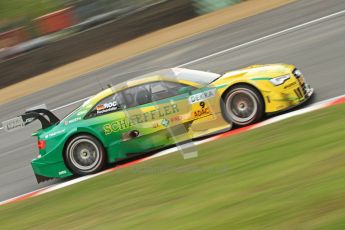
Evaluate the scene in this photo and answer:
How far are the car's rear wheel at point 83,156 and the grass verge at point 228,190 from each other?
A: 0.71 m

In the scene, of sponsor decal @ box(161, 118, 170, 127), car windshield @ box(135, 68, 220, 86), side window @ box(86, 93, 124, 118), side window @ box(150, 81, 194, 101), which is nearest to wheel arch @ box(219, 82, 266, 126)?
car windshield @ box(135, 68, 220, 86)

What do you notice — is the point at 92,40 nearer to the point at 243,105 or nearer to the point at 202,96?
the point at 202,96

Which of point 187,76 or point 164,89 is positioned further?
point 187,76

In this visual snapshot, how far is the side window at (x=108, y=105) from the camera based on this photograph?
998 cm

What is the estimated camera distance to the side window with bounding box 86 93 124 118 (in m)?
9.98

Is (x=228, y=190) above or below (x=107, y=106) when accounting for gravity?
below

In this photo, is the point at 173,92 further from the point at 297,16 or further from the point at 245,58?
the point at 297,16

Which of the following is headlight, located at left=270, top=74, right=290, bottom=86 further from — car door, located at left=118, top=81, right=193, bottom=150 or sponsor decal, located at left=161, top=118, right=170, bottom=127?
sponsor decal, located at left=161, top=118, right=170, bottom=127

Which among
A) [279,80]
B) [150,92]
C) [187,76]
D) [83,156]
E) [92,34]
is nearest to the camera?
[279,80]

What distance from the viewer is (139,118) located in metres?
9.86

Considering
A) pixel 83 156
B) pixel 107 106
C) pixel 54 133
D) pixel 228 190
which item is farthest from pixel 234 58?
pixel 228 190

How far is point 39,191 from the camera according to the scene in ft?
33.0

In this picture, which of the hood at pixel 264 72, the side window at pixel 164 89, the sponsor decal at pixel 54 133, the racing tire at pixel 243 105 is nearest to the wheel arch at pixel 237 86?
the racing tire at pixel 243 105

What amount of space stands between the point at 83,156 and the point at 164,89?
1735 millimetres
